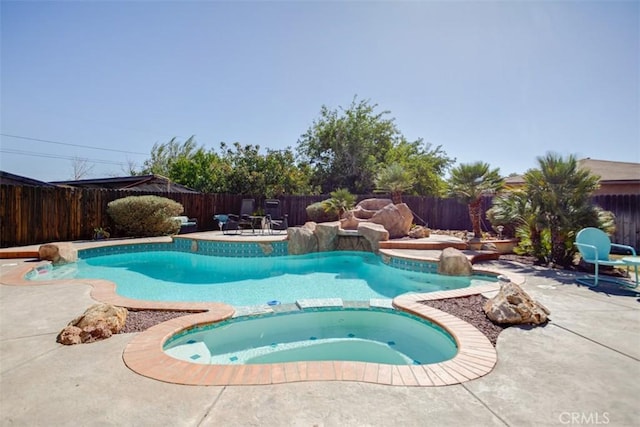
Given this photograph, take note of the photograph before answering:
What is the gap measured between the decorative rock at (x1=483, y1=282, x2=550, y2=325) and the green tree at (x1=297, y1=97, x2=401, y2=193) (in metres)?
16.8

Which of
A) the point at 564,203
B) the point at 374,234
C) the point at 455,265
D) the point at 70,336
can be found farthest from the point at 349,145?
the point at 70,336

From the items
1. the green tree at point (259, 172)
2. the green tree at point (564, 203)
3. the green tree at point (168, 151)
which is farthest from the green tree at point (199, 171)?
the green tree at point (564, 203)

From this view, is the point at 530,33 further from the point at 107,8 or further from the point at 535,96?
the point at 107,8

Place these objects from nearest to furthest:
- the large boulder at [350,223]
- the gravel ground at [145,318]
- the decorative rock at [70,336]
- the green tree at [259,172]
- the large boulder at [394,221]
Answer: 1. the decorative rock at [70,336]
2. the gravel ground at [145,318]
3. the large boulder at [394,221]
4. the large boulder at [350,223]
5. the green tree at [259,172]

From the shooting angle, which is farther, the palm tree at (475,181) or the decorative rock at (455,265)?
the palm tree at (475,181)

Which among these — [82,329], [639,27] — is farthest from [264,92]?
[82,329]

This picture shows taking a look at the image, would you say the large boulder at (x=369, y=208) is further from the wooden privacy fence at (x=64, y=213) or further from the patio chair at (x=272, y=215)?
the wooden privacy fence at (x=64, y=213)

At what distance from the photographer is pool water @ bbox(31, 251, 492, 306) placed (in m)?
5.61

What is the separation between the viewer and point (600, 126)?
1018 centimetres

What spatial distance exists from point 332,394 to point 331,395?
0.01 metres

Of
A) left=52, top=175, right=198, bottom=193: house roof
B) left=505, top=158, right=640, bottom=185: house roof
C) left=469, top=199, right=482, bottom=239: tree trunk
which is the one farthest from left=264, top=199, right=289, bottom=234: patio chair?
left=505, top=158, right=640, bottom=185: house roof

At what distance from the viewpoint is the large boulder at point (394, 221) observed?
1051cm

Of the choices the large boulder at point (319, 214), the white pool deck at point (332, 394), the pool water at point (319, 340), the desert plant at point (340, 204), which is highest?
the desert plant at point (340, 204)

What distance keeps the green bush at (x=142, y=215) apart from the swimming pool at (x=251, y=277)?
1.74m
